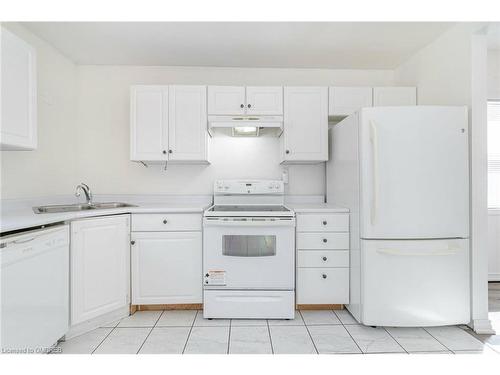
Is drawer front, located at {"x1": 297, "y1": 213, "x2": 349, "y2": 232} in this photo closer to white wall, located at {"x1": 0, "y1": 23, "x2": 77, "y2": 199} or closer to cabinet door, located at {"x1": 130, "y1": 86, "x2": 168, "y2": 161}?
cabinet door, located at {"x1": 130, "y1": 86, "x2": 168, "y2": 161}

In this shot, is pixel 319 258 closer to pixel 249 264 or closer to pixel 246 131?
pixel 249 264

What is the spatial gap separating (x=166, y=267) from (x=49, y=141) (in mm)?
1572

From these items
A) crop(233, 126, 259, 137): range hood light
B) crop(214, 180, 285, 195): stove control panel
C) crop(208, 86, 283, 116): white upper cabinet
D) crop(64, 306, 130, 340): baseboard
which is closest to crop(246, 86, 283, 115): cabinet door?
crop(208, 86, 283, 116): white upper cabinet

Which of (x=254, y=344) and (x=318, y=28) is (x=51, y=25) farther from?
(x=254, y=344)

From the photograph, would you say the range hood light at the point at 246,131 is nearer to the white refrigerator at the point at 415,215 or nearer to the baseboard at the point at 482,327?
the white refrigerator at the point at 415,215

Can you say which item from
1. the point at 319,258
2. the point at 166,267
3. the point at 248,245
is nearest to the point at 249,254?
the point at 248,245

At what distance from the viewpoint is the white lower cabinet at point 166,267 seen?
242cm

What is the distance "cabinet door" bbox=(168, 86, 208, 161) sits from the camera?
271cm

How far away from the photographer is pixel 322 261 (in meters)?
2.44

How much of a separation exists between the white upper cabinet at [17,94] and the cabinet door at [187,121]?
1043 mm

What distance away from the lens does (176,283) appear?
2439 millimetres

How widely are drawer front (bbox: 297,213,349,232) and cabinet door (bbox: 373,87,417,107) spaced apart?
1205 mm

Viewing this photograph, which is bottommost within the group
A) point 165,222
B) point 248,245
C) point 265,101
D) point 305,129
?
point 248,245

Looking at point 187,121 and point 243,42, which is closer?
point 243,42
